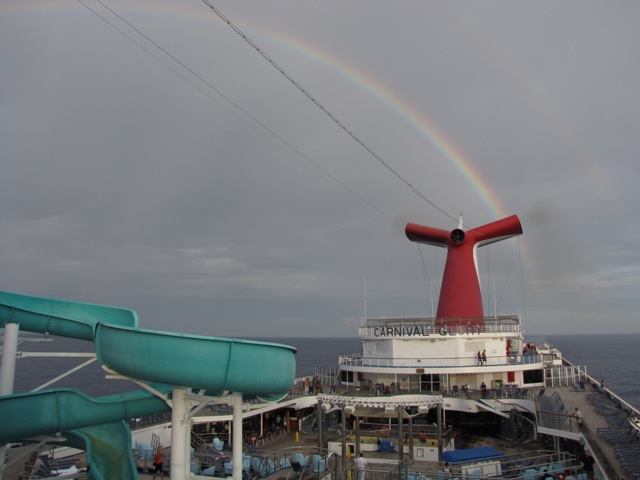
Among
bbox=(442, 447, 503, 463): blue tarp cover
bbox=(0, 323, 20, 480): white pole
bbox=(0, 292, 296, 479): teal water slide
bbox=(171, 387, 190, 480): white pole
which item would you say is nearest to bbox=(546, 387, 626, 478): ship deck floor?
bbox=(442, 447, 503, 463): blue tarp cover

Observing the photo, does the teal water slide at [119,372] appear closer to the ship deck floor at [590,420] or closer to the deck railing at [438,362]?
the ship deck floor at [590,420]

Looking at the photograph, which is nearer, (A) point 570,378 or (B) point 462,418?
(B) point 462,418

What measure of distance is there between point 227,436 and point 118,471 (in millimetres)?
14708

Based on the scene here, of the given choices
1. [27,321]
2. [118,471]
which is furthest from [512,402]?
[27,321]

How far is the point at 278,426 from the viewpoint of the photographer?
35.1 meters

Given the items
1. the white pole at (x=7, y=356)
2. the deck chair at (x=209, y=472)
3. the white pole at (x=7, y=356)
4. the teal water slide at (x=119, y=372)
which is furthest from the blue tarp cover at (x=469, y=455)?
the white pole at (x=7, y=356)

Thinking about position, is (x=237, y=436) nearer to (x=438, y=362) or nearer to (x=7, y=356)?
(x=7, y=356)

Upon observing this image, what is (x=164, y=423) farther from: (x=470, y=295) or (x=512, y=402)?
(x=470, y=295)

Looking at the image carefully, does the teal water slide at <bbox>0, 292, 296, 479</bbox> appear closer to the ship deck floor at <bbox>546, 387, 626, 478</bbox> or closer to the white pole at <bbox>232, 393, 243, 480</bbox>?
the white pole at <bbox>232, 393, 243, 480</bbox>

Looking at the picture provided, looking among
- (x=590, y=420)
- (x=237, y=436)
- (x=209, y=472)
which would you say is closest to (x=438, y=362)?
(x=590, y=420)

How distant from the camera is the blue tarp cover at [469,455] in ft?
77.7

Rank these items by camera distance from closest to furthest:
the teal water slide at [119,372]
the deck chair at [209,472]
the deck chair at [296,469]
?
the teal water slide at [119,372] → the deck chair at [296,469] → the deck chair at [209,472]

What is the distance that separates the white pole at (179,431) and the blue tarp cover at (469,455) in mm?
12952

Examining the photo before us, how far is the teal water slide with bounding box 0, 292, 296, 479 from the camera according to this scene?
1249 cm
